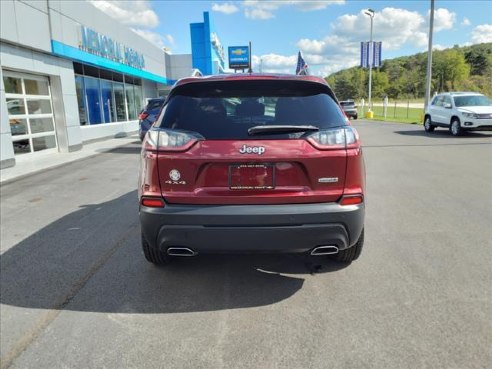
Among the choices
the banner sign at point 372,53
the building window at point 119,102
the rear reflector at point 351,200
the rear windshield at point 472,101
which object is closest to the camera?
the rear reflector at point 351,200

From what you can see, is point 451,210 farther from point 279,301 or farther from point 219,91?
point 219,91

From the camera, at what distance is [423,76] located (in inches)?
4114

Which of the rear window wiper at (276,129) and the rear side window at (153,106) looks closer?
the rear window wiper at (276,129)

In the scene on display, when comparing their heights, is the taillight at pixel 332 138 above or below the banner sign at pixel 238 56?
below

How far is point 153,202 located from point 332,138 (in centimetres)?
146

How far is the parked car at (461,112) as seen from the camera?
15203 mm

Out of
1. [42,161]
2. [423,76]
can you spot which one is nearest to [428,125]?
[42,161]

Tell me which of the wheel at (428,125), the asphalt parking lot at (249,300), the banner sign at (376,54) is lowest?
the asphalt parking lot at (249,300)

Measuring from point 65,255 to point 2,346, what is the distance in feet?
5.56

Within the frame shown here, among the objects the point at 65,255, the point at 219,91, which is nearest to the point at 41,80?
the point at 65,255

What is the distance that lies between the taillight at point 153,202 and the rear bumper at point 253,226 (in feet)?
0.12

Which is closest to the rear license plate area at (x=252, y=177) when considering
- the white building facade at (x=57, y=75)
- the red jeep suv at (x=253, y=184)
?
the red jeep suv at (x=253, y=184)

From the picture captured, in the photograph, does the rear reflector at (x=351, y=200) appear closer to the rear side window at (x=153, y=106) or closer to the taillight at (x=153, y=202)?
the taillight at (x=153, y=202)

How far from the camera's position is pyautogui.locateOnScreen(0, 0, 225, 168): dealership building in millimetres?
11547
